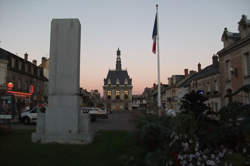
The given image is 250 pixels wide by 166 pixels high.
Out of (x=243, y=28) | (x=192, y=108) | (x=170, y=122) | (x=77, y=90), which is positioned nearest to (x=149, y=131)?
(x=170, y=122)

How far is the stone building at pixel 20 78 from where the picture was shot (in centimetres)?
3055

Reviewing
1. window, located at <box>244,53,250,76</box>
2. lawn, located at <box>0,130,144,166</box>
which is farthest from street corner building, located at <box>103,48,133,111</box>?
lawn, located at <box>0,130,144,166</box>

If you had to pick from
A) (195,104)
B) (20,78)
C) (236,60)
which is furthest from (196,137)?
(20,78)

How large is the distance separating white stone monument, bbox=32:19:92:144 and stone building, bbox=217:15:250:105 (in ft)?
45.7

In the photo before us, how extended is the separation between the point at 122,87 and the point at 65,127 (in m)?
86.4

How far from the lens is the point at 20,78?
117 feet

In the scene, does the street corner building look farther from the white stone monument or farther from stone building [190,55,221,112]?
the white stone monument

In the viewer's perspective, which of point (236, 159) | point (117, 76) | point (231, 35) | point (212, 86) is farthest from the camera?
point (117, 76)

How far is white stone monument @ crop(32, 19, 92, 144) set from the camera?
7.14m

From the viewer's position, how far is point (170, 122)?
4.44 metres

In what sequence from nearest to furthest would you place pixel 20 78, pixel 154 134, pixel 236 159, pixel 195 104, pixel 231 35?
pixel 236 159 < pixel 154 134 < pixel 195 104 < pixel 231 35 < pixel 20 78

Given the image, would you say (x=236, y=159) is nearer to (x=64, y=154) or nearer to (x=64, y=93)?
(x=64, y=154)

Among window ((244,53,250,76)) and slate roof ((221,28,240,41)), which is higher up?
slate roof ((221,28,240,41))

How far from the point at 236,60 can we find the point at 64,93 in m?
Answer: 18.9
